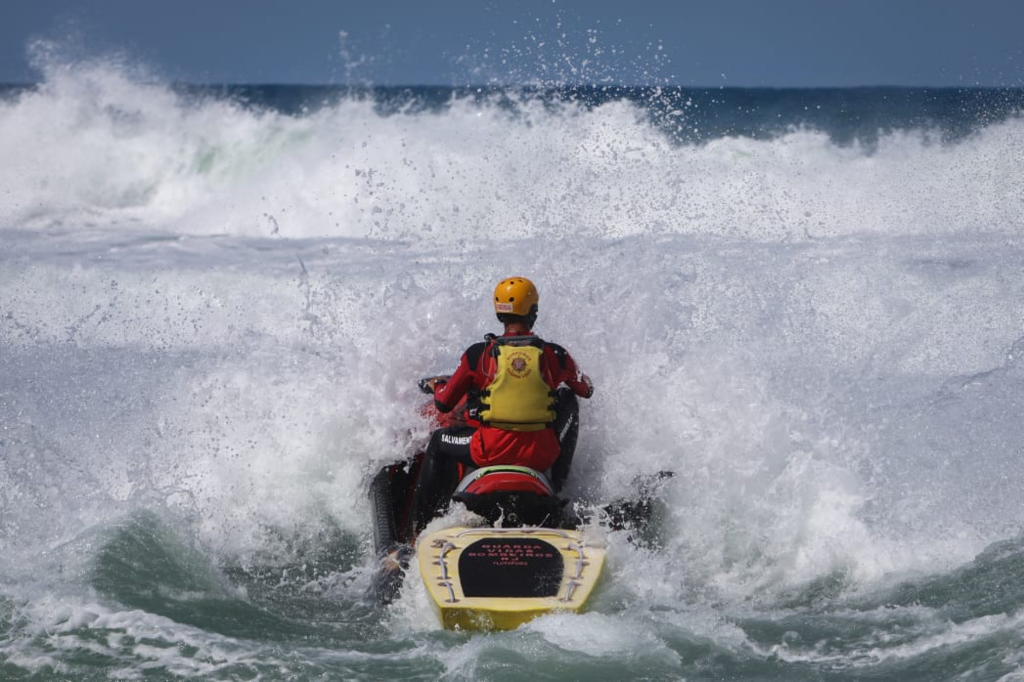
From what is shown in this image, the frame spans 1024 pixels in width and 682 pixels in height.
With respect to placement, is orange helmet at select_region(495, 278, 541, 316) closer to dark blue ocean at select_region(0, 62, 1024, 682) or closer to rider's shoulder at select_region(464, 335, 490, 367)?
rider's shoulder at select_region(464, 335, 490, 367)

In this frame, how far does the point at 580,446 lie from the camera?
26.1 ft

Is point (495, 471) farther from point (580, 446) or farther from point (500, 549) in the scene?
point (580, 446)

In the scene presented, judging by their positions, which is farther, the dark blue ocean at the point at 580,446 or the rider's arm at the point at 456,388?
the rider's arm at the point at 456,388

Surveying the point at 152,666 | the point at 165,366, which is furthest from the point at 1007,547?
the point at 165,366

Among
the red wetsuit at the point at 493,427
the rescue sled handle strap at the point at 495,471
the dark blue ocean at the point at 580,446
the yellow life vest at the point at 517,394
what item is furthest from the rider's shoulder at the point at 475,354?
the dark blue ocean at the point at 580,446

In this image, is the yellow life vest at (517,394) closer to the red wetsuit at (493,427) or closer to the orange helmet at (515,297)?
the red wetsuit at (493,427)

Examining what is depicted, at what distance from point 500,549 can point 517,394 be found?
969 mm

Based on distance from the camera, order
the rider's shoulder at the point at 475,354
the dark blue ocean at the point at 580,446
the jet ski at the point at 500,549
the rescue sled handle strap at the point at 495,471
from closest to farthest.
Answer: the dark blue ocean at the point at 580,446, the jet ski at the point at 500,549, the rescue sled handle strap at the point at 495,471, the rider's shoulder at the point at 475,354

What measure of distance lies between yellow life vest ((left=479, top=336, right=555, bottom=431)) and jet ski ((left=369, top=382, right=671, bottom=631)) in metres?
0.25

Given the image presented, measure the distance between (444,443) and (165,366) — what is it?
5.82 m

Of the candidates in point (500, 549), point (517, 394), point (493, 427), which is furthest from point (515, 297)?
point (500, 549)

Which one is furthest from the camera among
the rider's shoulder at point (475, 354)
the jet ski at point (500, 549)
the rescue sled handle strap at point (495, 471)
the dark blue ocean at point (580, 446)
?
the rider's shoulder at point (475, 354)

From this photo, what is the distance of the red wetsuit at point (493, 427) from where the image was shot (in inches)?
266

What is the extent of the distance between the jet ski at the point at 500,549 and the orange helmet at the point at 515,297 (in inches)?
34.9
